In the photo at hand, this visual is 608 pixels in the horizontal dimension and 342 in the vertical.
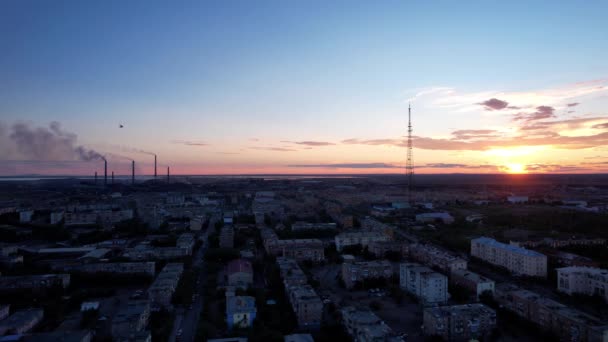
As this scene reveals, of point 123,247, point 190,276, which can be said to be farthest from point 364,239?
point 123,247

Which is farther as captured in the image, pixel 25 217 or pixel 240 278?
pixel 25 217

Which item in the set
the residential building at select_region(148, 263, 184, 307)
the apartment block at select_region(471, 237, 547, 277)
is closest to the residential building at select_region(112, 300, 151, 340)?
the residential building at select_region(148, 263, 184, 307)

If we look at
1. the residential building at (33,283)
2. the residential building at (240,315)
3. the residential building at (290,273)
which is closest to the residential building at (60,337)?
the residential building at (240,315)

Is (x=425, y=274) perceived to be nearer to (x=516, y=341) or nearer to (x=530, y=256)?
(x=516, y=341)

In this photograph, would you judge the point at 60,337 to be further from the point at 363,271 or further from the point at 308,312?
the point at 363,271

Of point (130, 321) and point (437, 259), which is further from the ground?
point (437, 259)

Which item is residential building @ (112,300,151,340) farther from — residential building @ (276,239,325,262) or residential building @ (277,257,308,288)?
residential building @ (276,239,325,262)

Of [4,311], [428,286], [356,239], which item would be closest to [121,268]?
→ [4,311]
